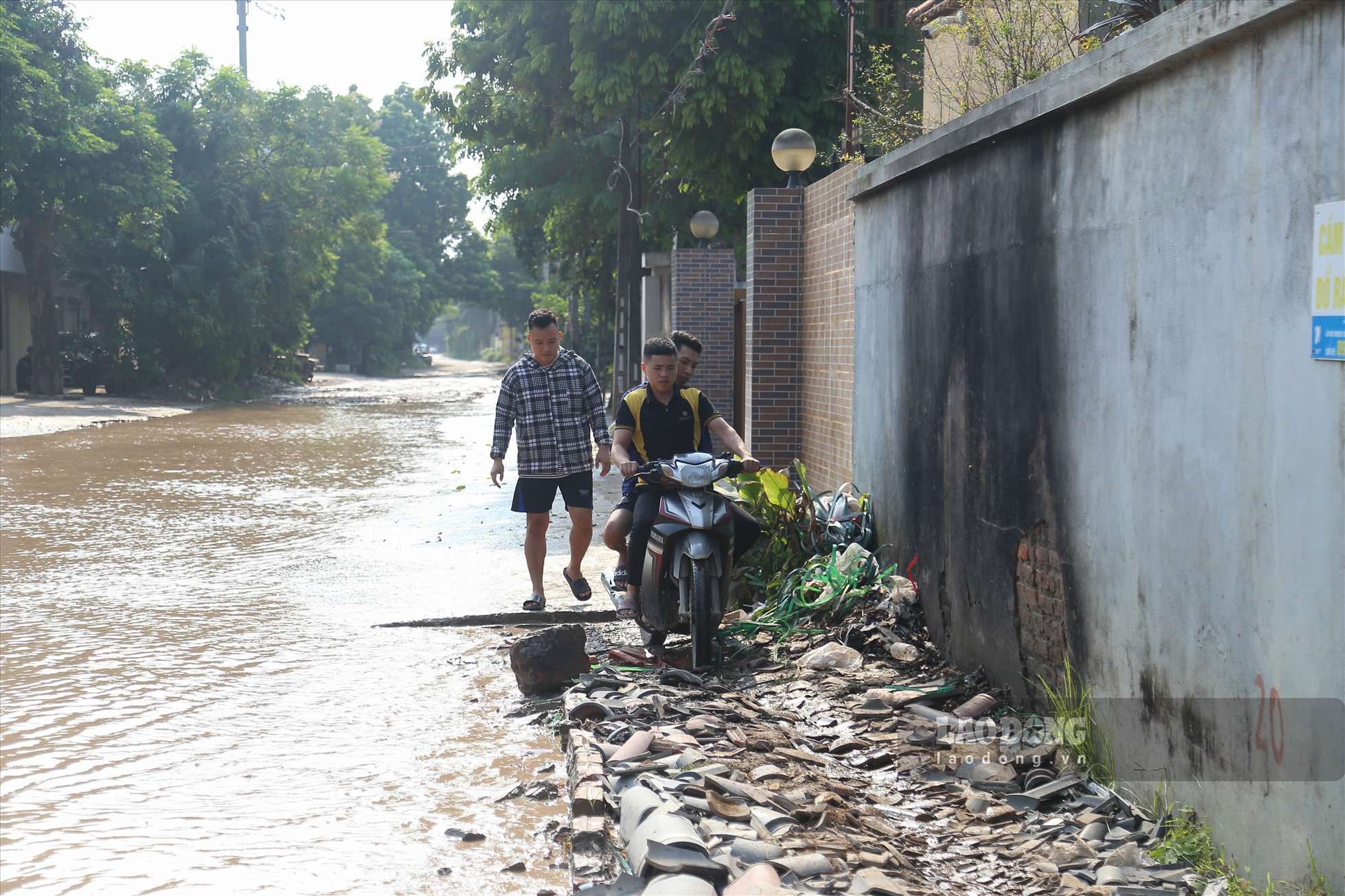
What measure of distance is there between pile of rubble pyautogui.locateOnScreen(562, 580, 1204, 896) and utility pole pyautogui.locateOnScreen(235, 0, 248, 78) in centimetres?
4116

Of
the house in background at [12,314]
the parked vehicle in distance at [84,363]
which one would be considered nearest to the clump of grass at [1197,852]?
the parked vehicle in distance at [84,363]

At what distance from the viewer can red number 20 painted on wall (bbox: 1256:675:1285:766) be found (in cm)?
350

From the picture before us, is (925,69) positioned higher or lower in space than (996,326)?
higher

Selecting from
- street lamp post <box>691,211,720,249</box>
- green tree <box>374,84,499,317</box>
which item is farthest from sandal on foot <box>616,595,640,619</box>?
green tree <box>374,84,499,317</box>

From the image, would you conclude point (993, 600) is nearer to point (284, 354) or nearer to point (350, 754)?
point (350, 754)

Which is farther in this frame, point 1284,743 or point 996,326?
point 996,326

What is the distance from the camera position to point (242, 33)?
1681 inches

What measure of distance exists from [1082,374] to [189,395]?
37031mm

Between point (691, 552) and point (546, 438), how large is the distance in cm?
204

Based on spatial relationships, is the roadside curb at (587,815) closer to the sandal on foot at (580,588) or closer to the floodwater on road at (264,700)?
the floodwater on road at (264,700)

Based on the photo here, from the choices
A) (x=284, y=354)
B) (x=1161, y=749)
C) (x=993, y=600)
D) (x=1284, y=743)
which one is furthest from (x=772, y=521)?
(x=284, y=354)

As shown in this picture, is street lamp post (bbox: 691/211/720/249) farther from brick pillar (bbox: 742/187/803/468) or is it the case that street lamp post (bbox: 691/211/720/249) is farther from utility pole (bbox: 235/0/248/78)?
utility pole (bbox: 235/0/248/78)

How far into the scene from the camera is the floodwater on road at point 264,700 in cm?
416

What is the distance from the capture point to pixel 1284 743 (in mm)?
3484
